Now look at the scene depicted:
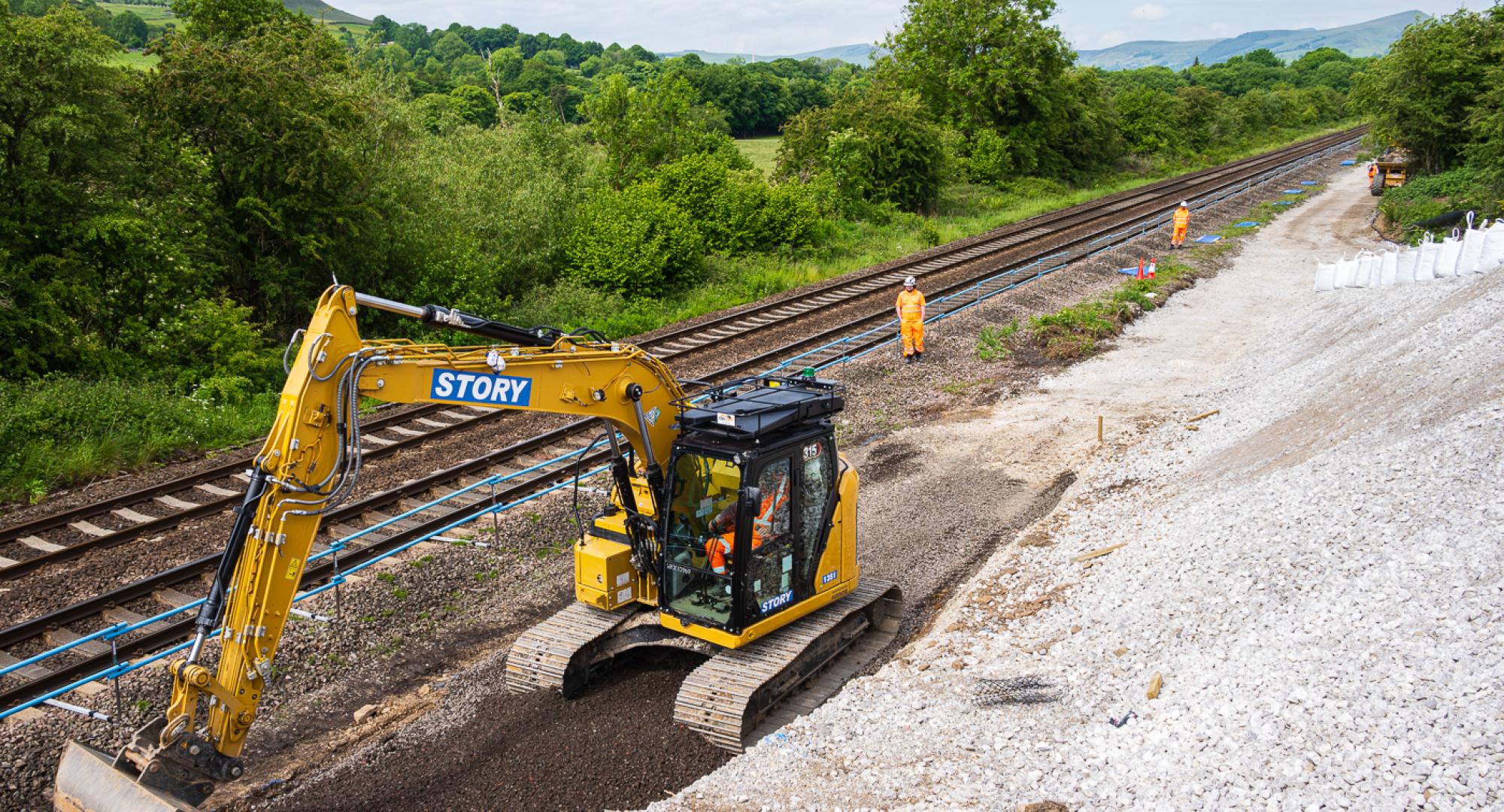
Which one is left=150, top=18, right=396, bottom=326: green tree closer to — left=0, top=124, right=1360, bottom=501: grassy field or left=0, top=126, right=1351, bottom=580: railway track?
left=0, top=124, right=1360, bottom=501: grassy field


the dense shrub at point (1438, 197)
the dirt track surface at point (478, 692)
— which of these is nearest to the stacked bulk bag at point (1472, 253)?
the dirt track surface at point (478, 692)

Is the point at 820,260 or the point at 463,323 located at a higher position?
the point at 463,323

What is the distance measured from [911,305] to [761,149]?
183 feet

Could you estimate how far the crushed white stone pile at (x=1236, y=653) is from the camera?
651cm

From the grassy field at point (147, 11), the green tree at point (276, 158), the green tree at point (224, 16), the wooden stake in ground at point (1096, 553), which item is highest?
the grassy field at point (147, 11)

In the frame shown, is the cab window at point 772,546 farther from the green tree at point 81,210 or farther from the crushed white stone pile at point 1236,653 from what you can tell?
the green tree at point 81,210

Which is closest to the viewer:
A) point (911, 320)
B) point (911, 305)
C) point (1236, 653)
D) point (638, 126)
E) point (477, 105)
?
point (1236, 653)

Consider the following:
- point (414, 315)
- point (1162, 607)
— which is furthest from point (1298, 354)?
point (414, 315)

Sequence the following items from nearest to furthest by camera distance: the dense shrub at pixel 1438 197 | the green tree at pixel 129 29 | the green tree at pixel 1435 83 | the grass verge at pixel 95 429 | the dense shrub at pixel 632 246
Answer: the grass verge at pixel 95 429, the dense shrub at pixel 632 246, the dense shrub at pixel 1438 197, the green tree at pixel 1435 83, the green tree at pixel 129 29

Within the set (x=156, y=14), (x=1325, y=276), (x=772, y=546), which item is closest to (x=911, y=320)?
(x=772, y=546)

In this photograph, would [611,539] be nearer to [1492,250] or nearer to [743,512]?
[743,512]

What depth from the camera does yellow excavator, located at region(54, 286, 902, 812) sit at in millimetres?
6566

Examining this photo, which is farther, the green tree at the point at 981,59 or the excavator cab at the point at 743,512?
the green tree at the point at 981,59

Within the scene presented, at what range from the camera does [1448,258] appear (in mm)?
20484
